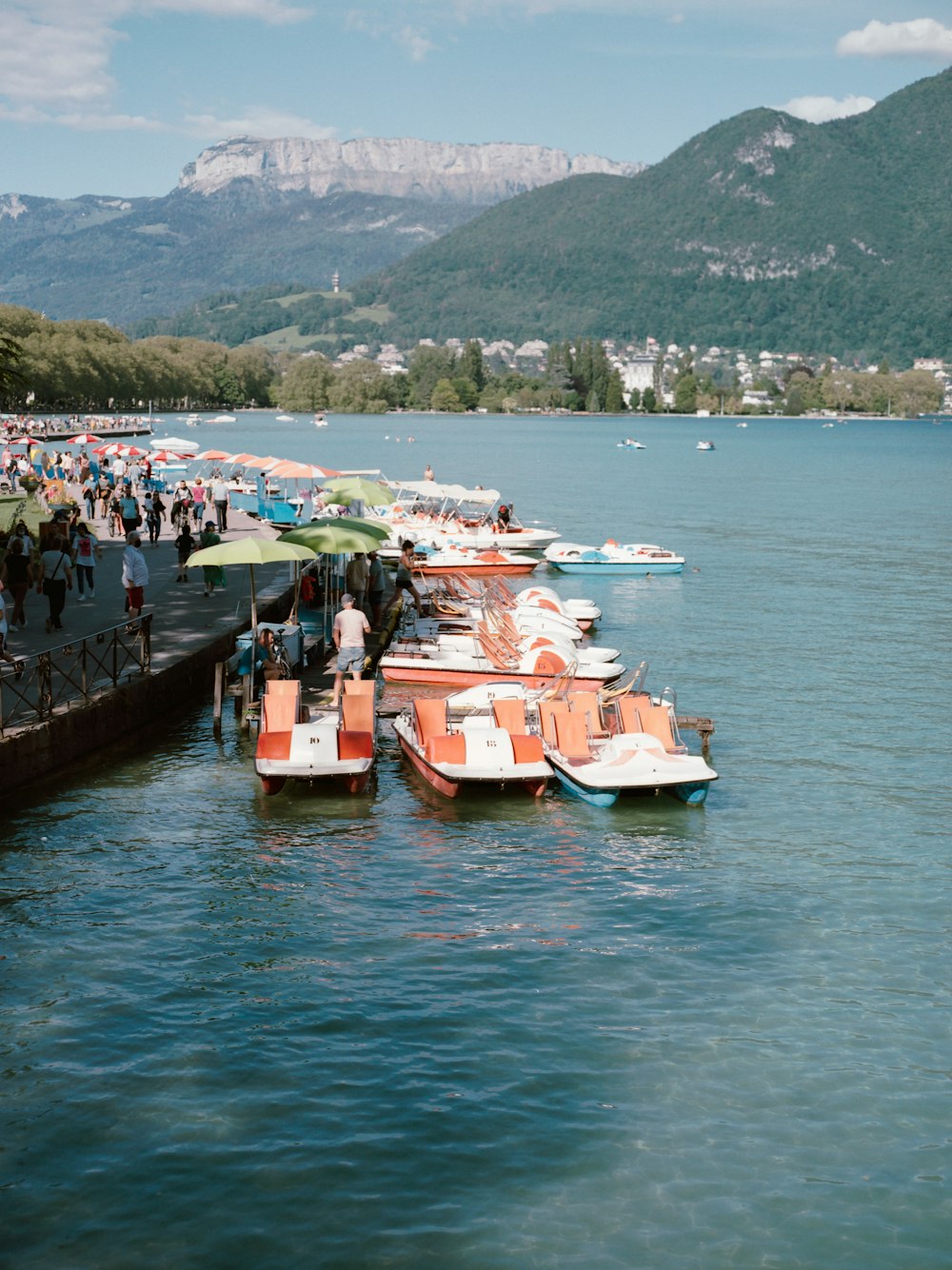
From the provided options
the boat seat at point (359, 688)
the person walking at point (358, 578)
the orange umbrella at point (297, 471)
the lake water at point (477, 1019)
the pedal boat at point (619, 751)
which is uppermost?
the orange umbrella at point (297, 471)

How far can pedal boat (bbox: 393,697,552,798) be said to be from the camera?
19.3m

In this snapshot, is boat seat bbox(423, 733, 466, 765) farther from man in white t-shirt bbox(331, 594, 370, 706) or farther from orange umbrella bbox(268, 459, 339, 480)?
orange umbrella bbox(268, 459, 339, 480)

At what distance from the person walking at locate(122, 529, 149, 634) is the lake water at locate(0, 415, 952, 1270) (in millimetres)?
3846

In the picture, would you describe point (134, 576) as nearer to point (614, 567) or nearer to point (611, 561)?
point (614, 567)

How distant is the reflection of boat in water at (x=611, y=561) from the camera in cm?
4872

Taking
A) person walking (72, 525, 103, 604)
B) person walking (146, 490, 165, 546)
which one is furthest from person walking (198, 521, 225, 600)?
person walking (146, 490, 165, 546)

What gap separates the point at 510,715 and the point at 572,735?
99 centimetres

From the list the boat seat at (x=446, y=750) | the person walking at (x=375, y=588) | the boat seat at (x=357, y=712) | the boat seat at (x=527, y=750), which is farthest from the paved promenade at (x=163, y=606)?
the boat seat at (x=527, y=750)

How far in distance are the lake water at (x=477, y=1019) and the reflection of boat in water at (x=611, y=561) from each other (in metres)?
24.8

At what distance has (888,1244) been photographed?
950cm

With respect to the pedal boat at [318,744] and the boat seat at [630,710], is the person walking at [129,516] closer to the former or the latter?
the pedal boat at [318,744]

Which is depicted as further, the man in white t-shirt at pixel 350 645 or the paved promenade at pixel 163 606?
the paved promenade at pixel 163 606

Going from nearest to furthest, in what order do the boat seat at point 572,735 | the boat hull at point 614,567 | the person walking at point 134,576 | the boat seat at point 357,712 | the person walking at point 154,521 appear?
the boat seat at point 572,735
the boat seat at point 357,712
the person walking at point 134,576
the person walking at point 154,521
the boat hull at point 614,567

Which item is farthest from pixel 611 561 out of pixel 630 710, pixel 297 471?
pixel 630 710
